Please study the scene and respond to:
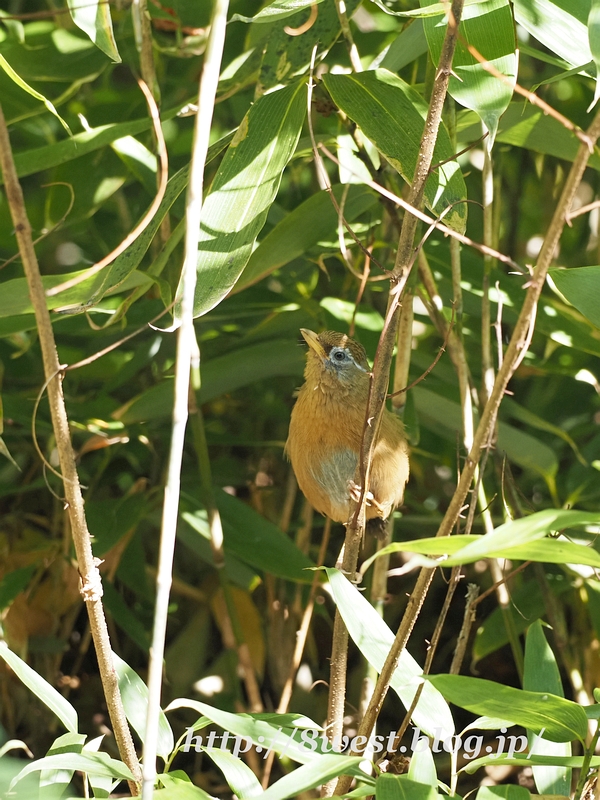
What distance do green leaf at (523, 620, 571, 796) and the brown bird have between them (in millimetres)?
449

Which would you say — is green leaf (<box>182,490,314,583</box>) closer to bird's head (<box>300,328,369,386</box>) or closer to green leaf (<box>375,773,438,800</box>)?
bird's head (<box>300,328,369,386</box>)

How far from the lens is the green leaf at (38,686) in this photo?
1163 millimetres

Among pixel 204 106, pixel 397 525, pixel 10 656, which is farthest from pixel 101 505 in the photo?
pixel 204 106

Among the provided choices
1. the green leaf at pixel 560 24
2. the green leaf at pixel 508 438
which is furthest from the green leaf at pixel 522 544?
the green leaf at pixel 508 438


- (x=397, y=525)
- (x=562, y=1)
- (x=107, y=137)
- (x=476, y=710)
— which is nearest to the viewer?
(x=476, y=710)

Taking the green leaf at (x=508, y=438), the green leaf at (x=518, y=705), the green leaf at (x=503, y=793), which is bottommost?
the green leaf at (x=508, y=438)

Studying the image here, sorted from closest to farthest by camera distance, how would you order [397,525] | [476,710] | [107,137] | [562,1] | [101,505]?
1. [476,710]
2. [562,1]
3. [107,137]
4. [101,505]
5. [397,525]

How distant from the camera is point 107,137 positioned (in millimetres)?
1770

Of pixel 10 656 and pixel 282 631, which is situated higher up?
pixel 10 656

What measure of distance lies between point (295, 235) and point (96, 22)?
69cm

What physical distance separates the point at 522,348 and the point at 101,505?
155 centimetres

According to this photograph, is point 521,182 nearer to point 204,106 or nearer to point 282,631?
point 282,631

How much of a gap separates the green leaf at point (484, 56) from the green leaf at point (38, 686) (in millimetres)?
967

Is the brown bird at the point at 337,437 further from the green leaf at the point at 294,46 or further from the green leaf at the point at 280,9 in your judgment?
the green leaf at the point at 280,9
